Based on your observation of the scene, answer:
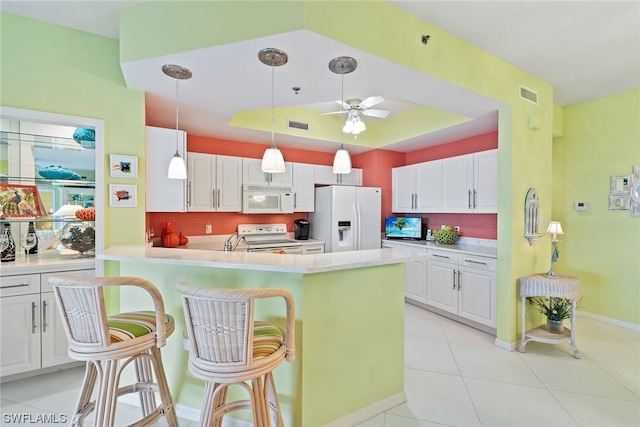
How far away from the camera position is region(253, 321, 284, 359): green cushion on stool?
147 centimetres

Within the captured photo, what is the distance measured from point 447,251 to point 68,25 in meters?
4.46

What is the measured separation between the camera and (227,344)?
1.37 meters

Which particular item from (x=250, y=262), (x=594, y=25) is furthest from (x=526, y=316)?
(x=250, y=262)

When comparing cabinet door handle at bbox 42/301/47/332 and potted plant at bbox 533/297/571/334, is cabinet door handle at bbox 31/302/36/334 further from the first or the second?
potted plant at bbox 533/297/571/334

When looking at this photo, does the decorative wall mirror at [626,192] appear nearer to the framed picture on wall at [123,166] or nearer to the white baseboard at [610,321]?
the white baseboard at [610,321]

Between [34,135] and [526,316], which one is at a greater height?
[34,135]

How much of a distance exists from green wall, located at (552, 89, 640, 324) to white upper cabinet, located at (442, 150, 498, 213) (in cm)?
78

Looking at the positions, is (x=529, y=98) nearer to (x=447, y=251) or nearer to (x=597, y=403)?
(x=447, y=251)

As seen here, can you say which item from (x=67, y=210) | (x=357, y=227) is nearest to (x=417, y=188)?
(x=357, y=227)

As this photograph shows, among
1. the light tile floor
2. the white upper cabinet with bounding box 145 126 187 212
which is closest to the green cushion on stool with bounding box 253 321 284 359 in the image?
the light tile floor

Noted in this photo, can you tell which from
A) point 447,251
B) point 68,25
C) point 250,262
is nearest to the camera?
point 250,262

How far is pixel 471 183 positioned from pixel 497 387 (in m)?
2.46

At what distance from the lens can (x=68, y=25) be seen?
2328 millimetres

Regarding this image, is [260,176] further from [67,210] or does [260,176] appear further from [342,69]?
[342,69]
